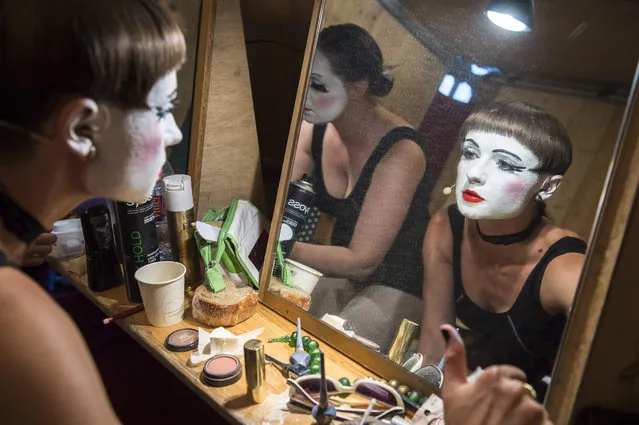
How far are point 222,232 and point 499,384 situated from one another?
0.70 meters

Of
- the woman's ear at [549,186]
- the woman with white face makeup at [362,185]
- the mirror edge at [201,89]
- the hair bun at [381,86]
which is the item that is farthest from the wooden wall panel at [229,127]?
the woman's ear at [549,186]

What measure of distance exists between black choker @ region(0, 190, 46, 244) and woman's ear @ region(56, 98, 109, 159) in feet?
0.34

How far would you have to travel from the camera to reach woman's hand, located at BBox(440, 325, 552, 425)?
68 cm

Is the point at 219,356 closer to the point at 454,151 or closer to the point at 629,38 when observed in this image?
the point at 454,151

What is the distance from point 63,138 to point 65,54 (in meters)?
0.10

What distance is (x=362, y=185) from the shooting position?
1.05m

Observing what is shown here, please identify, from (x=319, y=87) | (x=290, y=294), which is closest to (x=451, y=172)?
(x=319, y=87)

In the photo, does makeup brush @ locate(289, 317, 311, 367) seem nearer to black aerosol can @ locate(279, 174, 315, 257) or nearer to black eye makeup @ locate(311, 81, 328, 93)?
black aerosol can @ locate(279, 174, 315, 257)

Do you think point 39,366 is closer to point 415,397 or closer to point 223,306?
point 223,306

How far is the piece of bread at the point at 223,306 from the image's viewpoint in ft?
3.62

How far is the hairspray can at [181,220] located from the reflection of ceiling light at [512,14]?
71cm

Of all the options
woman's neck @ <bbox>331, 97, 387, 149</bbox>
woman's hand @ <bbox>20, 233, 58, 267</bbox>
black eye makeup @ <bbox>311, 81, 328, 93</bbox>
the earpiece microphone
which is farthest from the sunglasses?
woman's hand @ <bbox>20, 233, 58, 267</bbox>

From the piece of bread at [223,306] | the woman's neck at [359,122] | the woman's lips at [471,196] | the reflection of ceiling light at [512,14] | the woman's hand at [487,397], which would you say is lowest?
the piece of bread at [223,306]

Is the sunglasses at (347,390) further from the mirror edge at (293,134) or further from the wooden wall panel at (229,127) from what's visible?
the wooden wall panel at (229,127)
